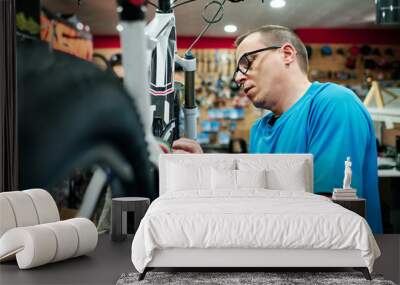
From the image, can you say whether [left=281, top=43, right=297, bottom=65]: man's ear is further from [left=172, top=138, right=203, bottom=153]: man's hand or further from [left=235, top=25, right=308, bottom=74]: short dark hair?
[left=172, top=138, right=203, bottom=153]: man's hand

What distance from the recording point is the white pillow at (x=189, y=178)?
573 cm

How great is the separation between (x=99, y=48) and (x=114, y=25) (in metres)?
0.27

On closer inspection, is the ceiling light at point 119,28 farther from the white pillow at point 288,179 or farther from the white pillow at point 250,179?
the white pillow at point 288,179

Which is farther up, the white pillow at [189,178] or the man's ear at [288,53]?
the man's ear at [288,53]

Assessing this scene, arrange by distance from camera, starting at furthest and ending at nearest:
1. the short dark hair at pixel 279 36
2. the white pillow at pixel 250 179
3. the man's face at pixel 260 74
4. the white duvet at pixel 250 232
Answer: the short dark hair at pixel 279 36, the man's face at pixel 260 74, the white pillow at pixel 250 179, the white duvet at pixel 250 232

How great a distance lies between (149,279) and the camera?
14.6 ft

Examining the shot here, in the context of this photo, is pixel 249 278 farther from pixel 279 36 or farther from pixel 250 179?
pixel 279 36

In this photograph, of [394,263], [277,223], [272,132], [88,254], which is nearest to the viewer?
[277,223]

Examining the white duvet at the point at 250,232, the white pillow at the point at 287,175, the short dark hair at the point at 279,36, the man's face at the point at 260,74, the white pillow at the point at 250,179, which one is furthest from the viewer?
the short dark hair at the point at 279,36

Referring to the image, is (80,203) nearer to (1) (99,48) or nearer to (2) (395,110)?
(1) (99,48)

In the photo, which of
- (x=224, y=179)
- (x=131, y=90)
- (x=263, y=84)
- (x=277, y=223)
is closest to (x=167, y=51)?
(x=131, y=90)

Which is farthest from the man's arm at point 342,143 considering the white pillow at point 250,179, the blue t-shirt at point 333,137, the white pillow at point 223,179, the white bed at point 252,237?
the white bed at point 252,237

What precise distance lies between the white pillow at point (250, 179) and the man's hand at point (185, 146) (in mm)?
780

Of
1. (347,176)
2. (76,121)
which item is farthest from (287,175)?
(76,121)
